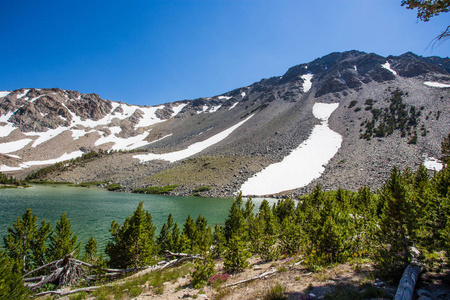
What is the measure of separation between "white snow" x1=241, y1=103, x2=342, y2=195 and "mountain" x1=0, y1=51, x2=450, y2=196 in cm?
27

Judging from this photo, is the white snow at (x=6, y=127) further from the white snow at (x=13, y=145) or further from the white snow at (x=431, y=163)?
the white snow at (x=431, y=163)

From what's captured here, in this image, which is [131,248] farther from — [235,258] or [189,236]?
[235,258]

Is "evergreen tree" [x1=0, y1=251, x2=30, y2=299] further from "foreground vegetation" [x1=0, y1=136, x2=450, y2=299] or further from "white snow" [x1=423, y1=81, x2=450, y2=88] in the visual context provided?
"white snow" [x1=423, y1=81, x2=450, y2=88]

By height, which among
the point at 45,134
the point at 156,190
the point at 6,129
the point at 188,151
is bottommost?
the point at 156,190

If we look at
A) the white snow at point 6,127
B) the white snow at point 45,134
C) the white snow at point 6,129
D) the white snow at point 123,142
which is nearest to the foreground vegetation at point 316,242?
the white snow at point 123,142

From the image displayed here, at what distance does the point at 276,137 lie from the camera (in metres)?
83.9

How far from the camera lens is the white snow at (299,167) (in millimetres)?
55969

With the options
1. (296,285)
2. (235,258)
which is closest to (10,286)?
(235,258)

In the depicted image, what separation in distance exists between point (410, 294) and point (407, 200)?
9.42ft

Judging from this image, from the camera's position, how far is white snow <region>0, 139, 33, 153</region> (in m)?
124

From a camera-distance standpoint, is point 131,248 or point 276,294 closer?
point 276,294

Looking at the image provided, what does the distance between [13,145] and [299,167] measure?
161 meters

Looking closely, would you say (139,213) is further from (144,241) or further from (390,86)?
(390,86)

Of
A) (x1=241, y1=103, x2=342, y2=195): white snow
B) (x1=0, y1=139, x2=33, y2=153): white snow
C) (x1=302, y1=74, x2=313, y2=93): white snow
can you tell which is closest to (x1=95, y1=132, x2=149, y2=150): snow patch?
(x1=0, y1=139, x2=33, y2=153): white snow
